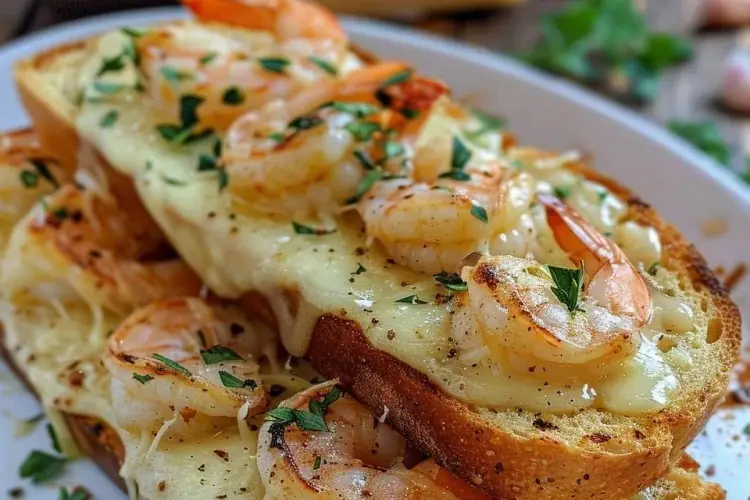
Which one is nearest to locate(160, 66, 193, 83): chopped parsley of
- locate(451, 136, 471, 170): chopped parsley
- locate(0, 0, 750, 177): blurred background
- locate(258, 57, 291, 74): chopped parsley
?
locate(258, 57, 291, 74): chopped parsley

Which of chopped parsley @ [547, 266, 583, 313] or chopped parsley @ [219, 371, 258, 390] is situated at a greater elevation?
chopped parsley @ [547, 266, 583, 313]

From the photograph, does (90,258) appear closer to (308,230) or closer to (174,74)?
(174,74)

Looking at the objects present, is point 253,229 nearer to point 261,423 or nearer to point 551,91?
point 261,423

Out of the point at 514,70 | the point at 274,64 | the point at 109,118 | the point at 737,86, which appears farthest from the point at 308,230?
the point at 737,86

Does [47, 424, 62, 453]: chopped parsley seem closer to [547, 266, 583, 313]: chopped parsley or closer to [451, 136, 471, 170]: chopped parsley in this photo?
[451, 136, 471, 170]: chopped parsley

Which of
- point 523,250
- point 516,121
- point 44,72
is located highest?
point 523,250

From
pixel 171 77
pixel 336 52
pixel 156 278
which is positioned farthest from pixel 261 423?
pixel 336 52
